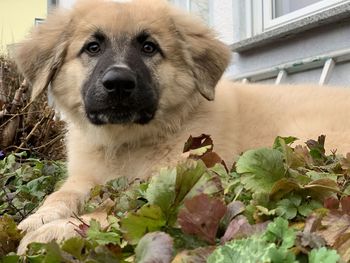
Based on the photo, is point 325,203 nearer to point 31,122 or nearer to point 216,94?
point 216,94

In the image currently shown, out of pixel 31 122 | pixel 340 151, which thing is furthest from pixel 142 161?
pixel 31 122

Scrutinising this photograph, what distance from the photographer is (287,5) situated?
4.80 metres

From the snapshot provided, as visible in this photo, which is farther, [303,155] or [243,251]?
[303,155]

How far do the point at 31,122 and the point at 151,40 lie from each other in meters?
2.12

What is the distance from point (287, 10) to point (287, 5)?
0.04 m

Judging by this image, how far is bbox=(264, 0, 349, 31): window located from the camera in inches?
172

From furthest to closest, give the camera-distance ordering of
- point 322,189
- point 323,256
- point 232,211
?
point 322,189 < point 232,211 < point 323,256

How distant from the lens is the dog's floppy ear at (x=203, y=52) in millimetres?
2951

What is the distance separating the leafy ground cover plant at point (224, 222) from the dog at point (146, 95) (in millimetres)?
1152

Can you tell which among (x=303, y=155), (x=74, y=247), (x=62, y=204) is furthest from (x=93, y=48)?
(x=74, y=247)

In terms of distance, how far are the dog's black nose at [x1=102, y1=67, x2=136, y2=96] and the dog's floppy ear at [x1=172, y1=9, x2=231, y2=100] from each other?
1.46 feet

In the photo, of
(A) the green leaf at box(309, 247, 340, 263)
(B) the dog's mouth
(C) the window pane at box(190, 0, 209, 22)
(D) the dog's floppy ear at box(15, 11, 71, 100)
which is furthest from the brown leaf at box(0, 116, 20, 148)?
(A) the green leaf at box(309, 247, 340, 263)

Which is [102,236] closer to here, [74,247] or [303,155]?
[74,247]

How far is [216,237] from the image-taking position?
110 centimetres
